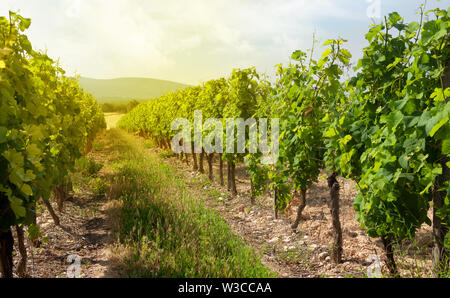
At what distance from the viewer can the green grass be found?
351 centimetres

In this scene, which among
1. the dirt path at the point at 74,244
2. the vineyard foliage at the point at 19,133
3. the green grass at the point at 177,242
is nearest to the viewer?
the vineyard foliage at the point at 19,133

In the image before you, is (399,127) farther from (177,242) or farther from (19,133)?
(19,133)

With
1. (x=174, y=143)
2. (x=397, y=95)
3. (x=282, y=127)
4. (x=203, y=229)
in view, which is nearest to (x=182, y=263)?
(x=203, y=229)

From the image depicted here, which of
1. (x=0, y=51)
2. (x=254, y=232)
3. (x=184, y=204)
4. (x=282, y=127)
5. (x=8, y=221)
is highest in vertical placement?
(x=0, y=51)

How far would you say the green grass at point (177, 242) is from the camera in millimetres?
3506

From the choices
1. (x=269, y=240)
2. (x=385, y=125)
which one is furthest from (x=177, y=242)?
(x=385, y=125)

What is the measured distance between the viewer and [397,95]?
292cm

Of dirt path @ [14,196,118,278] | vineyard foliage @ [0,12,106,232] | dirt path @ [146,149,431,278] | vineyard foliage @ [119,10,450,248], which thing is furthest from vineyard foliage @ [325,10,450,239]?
dirt path @ [14,196,118,278]

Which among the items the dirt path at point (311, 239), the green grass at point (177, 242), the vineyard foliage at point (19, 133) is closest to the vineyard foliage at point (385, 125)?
the dirt path at point (311, 239)

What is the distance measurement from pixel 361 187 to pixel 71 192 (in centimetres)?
677

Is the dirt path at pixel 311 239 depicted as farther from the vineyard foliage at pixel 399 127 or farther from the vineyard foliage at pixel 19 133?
the vineyard foliage at pixel 19 133

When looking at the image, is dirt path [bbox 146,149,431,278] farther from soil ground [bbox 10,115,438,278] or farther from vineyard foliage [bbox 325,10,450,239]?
vineyard foliage [bbox 325,10,450,239]
